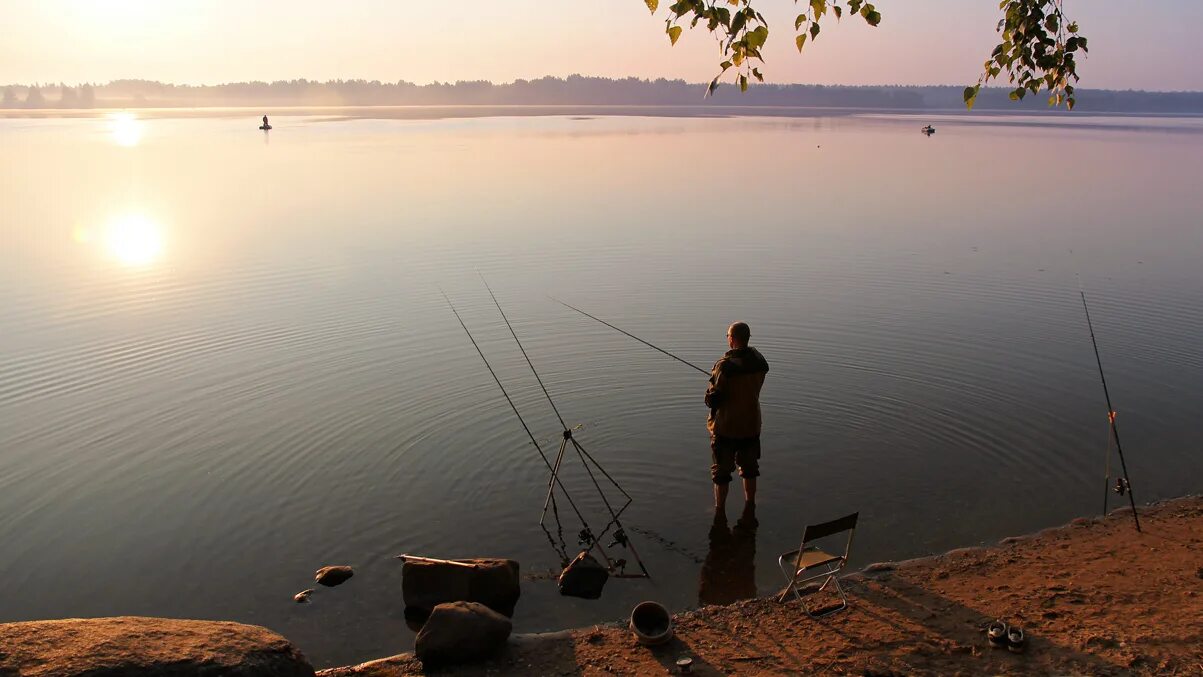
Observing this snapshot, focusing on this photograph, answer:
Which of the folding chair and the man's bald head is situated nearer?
the folding chair

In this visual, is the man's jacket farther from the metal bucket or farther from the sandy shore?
the metal bucket

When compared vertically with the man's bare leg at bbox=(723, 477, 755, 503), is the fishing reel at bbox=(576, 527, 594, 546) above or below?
below

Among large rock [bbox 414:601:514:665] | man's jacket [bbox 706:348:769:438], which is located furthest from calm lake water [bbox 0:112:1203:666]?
man's jacket [bbox 706:348:769:438]

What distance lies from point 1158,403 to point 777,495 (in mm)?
5711

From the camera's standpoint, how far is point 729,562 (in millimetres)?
8156

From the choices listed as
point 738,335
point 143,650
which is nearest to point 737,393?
point 738,335

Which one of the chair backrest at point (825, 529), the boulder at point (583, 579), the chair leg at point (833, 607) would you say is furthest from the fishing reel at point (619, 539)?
the chair backrest at point (825, 529)

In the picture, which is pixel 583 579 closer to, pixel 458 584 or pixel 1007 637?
pixel 458 584

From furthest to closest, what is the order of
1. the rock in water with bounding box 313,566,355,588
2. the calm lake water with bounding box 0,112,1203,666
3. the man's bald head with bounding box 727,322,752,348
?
the calm lake water with bounding box 0,112,1203,666 < the man's bald head with bounding box 727,322,752,348 < the rock in water with bounding box 313,566,355,588

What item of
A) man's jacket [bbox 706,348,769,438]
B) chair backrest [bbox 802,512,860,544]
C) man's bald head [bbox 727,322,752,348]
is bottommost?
chair backrest [bbox 802,512,860,544]

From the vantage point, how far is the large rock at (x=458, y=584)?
725 centimetres

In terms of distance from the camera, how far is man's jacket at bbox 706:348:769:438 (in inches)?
321

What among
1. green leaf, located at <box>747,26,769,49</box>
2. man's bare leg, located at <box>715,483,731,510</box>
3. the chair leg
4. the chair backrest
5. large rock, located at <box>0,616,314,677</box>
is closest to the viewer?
green leaf, located at <box>747,26,769,49</box>

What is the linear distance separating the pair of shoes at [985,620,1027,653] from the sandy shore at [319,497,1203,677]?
0.05 metres
